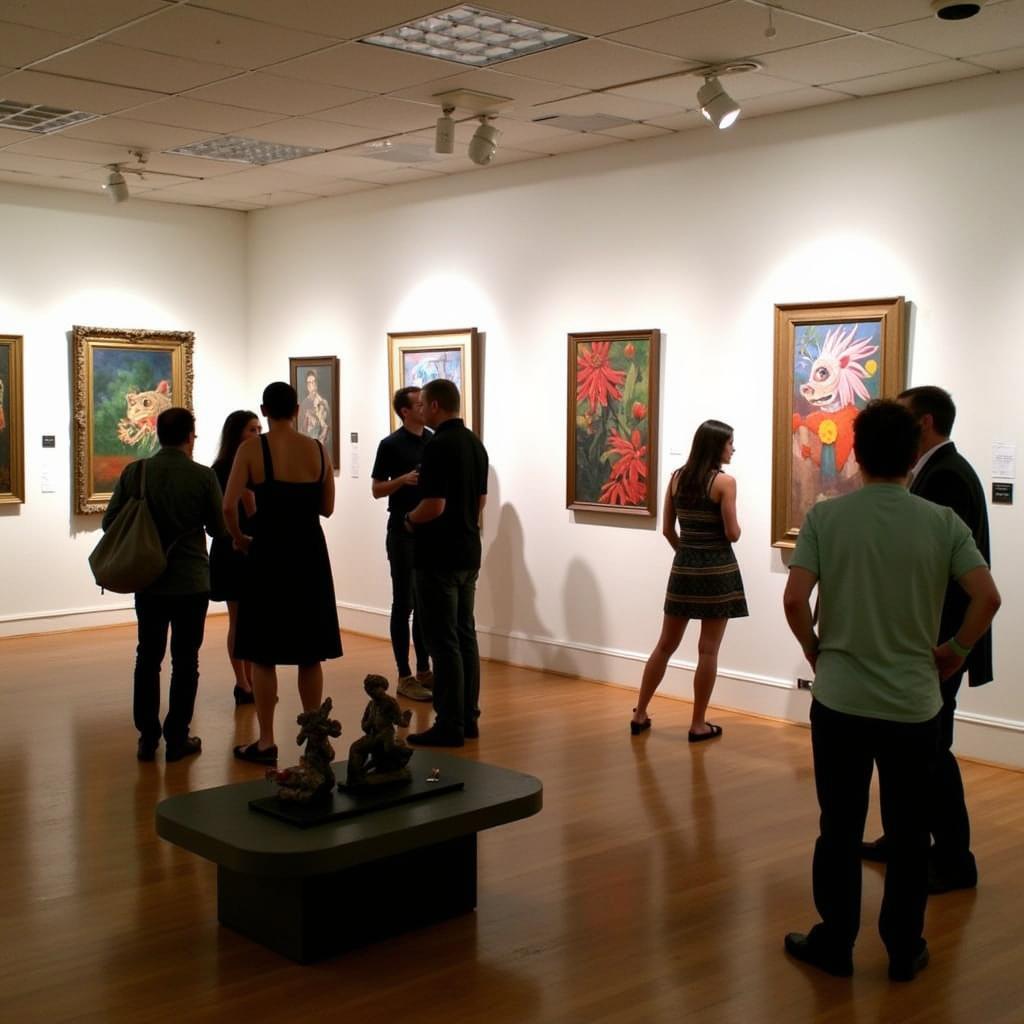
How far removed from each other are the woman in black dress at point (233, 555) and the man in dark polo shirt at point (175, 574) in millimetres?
282

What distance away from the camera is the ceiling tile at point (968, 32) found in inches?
199

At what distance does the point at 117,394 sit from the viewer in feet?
32.6

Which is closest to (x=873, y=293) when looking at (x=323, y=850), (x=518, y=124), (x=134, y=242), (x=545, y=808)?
(x=518, y=124)

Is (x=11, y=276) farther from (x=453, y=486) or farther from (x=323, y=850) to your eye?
(x=323, y=850)

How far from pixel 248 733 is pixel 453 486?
1661mm

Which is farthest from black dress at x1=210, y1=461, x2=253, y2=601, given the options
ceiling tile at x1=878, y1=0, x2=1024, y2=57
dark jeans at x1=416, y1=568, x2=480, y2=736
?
ceiling tile at x1=878, y1=0, x2=1024, y2=57

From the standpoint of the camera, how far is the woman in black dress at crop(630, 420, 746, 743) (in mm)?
6234

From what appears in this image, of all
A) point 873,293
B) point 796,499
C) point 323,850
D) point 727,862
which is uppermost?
point 873,293

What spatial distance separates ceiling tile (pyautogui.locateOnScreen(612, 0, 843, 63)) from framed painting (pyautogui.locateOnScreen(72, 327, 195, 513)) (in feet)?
18.4

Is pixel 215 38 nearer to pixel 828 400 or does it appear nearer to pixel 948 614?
pixel 828 400

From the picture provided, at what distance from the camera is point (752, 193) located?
698cm

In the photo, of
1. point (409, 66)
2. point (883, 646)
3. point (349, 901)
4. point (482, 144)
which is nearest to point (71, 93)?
point (409, 66)

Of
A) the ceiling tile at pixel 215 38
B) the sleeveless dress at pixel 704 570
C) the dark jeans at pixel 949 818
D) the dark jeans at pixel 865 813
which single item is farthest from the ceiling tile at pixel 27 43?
the dark jeans at pixel 949 818

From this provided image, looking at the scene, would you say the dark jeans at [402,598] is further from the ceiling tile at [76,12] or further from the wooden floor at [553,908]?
the ceiling tile at [76,12]
